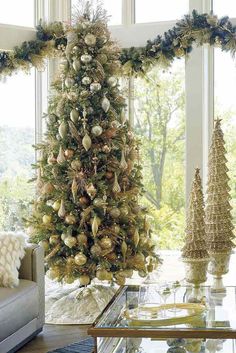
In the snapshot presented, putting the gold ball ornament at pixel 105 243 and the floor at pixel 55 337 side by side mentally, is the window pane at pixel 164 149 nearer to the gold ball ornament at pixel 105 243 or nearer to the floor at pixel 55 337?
the gold ball ornament at pixel 105 243

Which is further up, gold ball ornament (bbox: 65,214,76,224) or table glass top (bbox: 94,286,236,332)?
gold ball ornament (bbox: 65,214,76,224)

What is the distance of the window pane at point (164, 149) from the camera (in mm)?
6109

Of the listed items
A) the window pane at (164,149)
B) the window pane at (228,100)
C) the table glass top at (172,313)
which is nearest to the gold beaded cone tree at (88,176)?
the window pane at (164,149)

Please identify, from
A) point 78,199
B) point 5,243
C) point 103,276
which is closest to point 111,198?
point 78,199

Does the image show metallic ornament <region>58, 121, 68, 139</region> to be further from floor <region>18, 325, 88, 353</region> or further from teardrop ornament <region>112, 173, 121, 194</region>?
floor <region>18, 325, 88, 353</region>

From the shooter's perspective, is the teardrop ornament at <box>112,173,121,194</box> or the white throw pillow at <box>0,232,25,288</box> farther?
the teardrop ornament at <box>112,173,121,194</box>

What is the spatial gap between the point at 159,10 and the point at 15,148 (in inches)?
77.0

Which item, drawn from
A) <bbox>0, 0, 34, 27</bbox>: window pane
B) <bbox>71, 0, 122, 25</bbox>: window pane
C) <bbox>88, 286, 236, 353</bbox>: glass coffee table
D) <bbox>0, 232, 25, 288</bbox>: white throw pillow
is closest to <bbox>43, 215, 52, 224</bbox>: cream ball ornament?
<bbox>0, 232, 25, 288</bbox>: white throw pillow

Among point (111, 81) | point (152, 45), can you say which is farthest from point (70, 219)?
point (152, 45)

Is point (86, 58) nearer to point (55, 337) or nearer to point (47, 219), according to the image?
point (47, 219)

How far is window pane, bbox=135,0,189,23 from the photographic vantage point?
6.04 metres

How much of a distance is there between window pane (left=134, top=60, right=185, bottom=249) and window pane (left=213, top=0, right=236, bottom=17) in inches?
24.9

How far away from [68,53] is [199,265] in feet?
7.48

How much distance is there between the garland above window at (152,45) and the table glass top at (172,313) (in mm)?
2576
